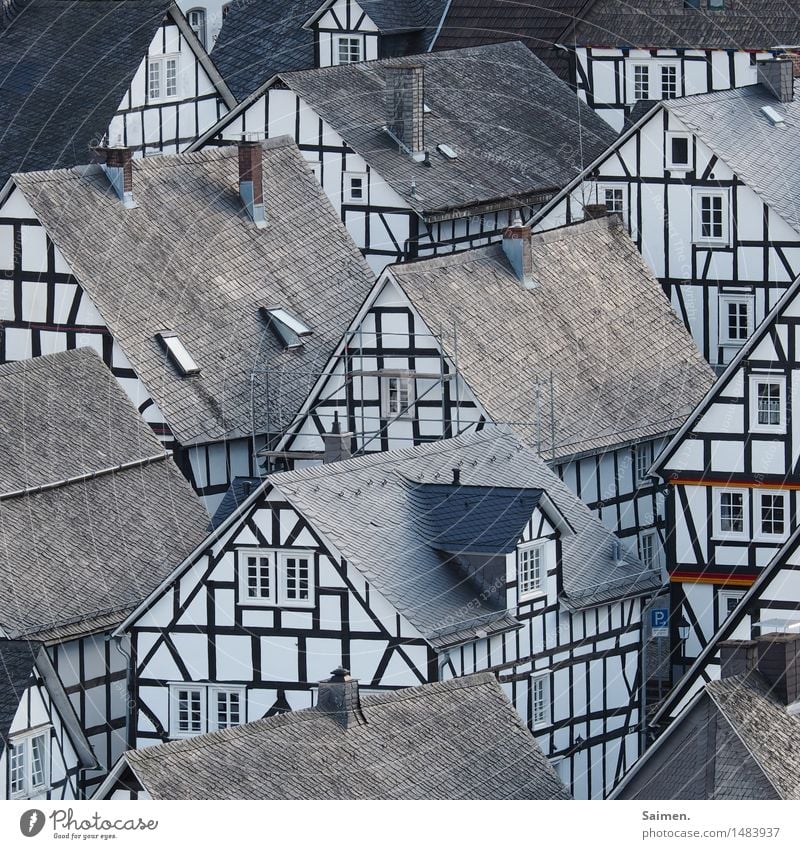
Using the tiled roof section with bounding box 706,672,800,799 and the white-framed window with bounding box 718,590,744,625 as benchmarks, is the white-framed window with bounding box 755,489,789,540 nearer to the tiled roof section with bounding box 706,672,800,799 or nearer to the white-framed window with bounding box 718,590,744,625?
the white-framed window with bounding box 718,590,744,625

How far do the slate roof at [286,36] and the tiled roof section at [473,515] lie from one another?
30608mm

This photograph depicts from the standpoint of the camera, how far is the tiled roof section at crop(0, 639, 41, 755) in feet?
199

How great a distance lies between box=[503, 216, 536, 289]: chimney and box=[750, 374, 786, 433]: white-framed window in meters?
8.54

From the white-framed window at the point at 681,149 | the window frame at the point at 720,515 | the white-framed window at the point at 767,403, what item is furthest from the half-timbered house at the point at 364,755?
the white-framed window at the point at 681,149

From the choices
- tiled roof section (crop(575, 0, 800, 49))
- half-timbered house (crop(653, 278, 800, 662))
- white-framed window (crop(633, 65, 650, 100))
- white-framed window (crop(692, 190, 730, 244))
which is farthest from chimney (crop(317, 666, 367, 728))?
tiled roof section (crop(575, 0, 800, 49))

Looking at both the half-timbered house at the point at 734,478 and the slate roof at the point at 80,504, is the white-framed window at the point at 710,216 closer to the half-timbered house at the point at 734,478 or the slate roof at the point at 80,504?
the half-timbered house at the point at 734,478

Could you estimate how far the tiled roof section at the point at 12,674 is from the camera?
199ft

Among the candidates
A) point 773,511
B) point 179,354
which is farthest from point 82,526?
point 773,511

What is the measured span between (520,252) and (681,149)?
6.44m

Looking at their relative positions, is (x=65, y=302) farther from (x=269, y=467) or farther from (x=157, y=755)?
(x=157, y=755)

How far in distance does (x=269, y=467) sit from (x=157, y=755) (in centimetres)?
1890

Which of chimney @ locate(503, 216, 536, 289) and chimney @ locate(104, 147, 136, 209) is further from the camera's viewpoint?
chimney @ locate(104, 147, 136, 209)

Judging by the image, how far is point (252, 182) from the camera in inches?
3142
